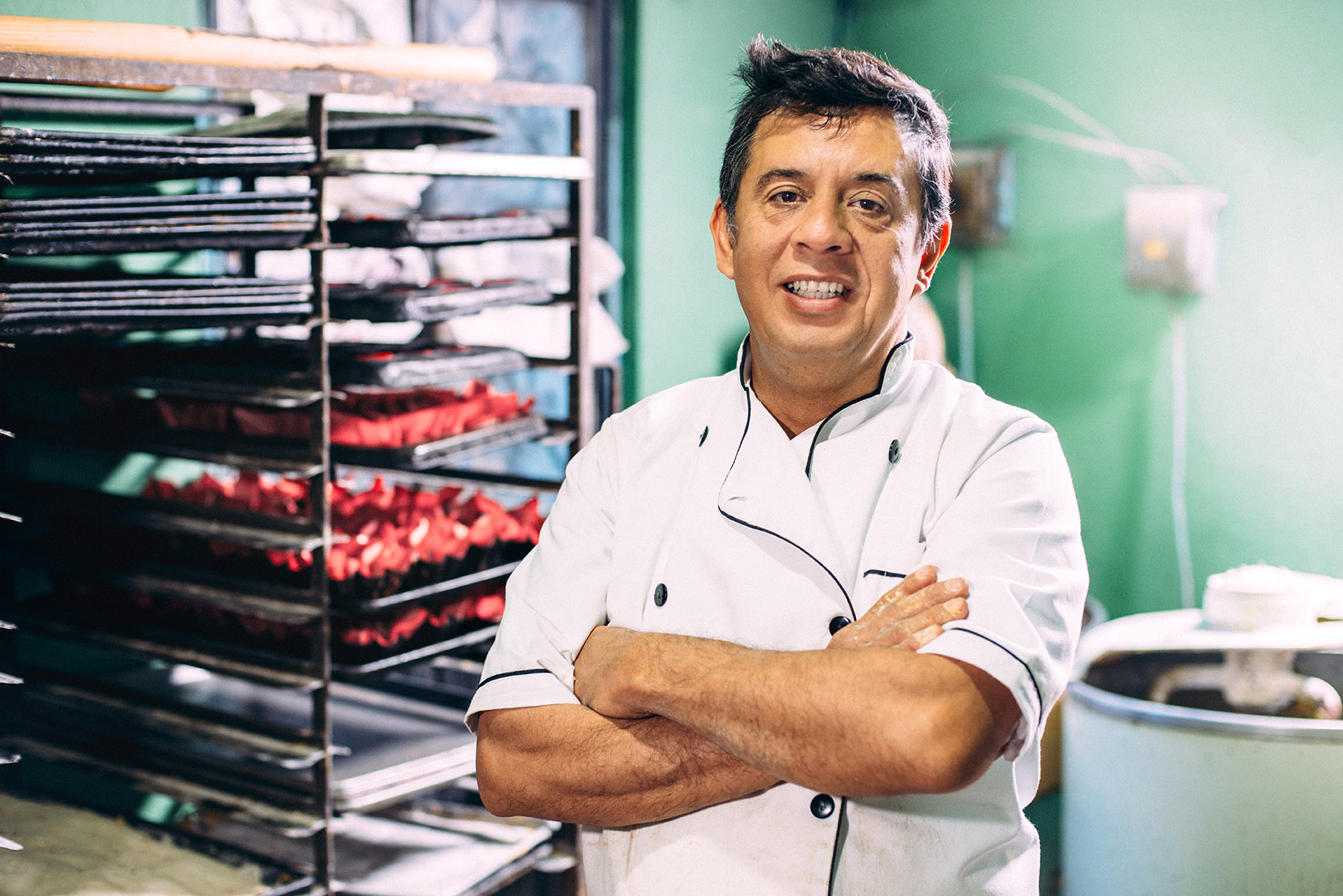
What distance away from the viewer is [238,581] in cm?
217

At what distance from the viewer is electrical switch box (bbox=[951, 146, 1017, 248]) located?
427 cm

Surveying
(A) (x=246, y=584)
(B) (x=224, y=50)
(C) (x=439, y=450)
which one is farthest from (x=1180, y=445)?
(B) (x=224, y=50)

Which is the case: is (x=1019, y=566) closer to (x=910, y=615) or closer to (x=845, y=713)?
(x=910, y=615)

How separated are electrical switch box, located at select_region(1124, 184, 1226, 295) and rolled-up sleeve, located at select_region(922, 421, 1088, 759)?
2.66 m

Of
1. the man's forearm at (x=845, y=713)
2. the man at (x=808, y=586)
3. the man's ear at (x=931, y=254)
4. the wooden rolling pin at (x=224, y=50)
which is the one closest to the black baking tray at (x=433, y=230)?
the wooden rolling pin at (x=224, y=50)

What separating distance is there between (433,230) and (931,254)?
1031 millimetres

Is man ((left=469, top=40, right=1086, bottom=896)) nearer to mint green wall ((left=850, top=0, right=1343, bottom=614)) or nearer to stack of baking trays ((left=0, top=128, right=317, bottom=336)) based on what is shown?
stack of baking trays ((left=0, top=128, right=317, bottom=336))

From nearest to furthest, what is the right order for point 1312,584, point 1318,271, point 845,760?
point 845,760 < point 1312,584 < point 1318,271

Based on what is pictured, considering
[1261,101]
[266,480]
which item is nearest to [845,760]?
[266,480]

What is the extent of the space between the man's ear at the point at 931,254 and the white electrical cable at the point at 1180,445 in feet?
8.66

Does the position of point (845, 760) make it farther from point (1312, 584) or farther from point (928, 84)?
point (928, 84)

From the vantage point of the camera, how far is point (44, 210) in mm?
1816

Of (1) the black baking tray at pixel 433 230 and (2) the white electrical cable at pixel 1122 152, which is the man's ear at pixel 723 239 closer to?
(1) the black baking tray at pixel 433 230

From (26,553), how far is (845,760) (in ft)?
5.79
